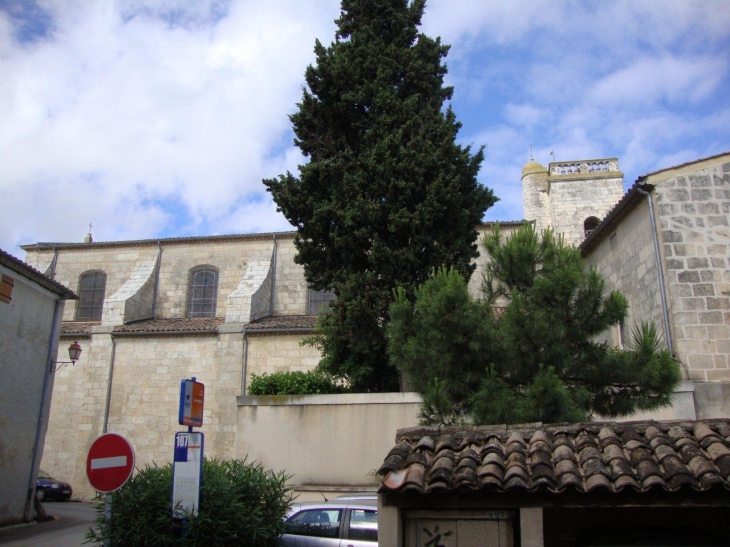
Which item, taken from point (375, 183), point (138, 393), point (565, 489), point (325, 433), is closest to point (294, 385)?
point (325, 433)

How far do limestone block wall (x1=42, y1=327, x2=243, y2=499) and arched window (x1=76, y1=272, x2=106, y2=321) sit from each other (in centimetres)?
302

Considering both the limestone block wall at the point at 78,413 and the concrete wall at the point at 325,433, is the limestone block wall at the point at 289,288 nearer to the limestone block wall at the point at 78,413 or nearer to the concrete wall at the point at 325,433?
the limestone block wall at the point at 78,413

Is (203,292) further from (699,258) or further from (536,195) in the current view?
(699,258)

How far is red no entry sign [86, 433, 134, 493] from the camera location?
20.1ft

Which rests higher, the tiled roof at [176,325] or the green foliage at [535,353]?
the tiled roof at [176,325]

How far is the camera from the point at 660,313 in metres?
12.8

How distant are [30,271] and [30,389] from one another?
8.61ft

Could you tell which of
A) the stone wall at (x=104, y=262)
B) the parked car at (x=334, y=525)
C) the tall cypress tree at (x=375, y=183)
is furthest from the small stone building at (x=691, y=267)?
the stone wall at (x=104, y=262)

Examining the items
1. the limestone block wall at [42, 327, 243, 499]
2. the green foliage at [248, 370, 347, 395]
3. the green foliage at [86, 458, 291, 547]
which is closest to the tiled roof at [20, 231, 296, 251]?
the limestone block wall at [42, 327, 243, 499]

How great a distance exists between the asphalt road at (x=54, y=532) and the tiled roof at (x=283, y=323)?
264 inches

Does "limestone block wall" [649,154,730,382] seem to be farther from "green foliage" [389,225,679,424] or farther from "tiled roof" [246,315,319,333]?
"tiled roof" [246,315,319,333]

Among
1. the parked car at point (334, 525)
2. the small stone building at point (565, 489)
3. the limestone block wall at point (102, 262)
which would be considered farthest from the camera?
the limestone block wall at point (102, 262)

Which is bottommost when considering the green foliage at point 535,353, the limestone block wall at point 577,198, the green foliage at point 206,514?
the green foliage at point 206,514

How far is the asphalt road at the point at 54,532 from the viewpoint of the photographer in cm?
1170
